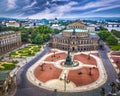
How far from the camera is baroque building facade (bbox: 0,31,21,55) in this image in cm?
12119

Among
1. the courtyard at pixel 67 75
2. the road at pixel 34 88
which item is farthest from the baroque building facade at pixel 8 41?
the road at pixel 34 88

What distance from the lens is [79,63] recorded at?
97.2m

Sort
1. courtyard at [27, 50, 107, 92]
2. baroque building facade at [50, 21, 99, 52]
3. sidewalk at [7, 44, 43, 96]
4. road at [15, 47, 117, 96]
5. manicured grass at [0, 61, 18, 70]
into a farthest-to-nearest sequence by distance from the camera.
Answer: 1. baroque building facade at [50, 21, 99, 52]
2. manicured grass at [0, 61, 18, 70]
3. courtyard at [27, 50, 107, 92]
4. sidewalk at [7, 44, 43, 96]
5. road at [15, 47, 117, 96]

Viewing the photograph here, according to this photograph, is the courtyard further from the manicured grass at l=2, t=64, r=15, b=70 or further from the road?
the manicured grass at l=2, t=64, r=15, b=70

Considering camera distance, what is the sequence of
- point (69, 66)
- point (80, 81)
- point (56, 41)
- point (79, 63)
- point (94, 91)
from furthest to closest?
point (56, 41) < point (79, 63) < point (69, 66) < point (80, 81) < point (94, 91)

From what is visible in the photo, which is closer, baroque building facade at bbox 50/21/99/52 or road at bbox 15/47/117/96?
road at bbox 15/47/117/96

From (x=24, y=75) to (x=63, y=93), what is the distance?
24.9m

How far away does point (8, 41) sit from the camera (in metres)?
129

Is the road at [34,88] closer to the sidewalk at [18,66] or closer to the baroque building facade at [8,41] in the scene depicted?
the sidewalk at [18,66]

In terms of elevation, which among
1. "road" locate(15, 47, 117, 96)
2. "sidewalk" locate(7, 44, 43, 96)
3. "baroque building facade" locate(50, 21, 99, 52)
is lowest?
"road" locate(15, 47, 117, 96)

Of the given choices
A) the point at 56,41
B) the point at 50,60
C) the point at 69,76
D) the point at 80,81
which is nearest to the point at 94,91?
the point at 80,81

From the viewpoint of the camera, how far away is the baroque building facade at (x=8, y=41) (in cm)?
12119

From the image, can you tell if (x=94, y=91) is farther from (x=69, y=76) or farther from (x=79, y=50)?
(x=79, y=50)

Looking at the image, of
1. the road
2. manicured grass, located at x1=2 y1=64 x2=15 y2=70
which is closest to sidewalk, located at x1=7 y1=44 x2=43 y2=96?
the road
